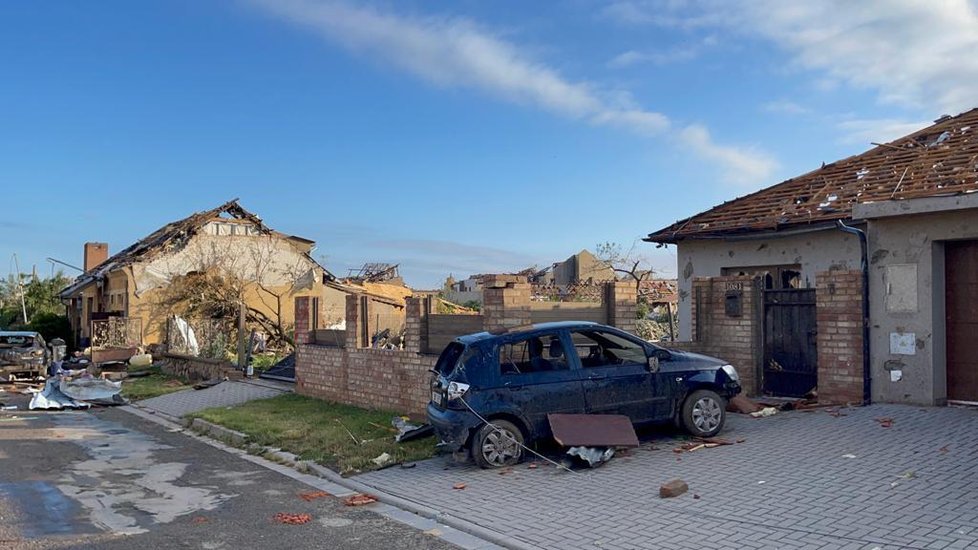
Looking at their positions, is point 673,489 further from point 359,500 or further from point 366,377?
point 366,377

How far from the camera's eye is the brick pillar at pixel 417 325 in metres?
12.3

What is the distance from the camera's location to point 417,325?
1235cm

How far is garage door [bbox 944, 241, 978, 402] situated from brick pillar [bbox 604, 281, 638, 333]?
Answer: 422cm

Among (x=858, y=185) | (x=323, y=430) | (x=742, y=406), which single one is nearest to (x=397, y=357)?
(x=323, y=430)

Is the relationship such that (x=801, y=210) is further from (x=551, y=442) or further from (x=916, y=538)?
(x=916, y=538)

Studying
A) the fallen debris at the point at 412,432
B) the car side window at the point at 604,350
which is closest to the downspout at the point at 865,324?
the car side window at the point at 604,350

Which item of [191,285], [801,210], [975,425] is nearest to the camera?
[975,425]

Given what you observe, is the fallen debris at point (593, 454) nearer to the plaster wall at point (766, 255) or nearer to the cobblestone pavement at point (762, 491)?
the cobblestone pavement at point (762, 491)

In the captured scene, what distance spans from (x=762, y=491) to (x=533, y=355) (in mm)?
3125

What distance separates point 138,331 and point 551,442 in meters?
22.8

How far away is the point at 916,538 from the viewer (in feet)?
18.9

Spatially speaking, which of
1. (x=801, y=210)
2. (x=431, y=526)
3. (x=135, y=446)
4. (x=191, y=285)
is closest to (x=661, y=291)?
(x=801, y=210)

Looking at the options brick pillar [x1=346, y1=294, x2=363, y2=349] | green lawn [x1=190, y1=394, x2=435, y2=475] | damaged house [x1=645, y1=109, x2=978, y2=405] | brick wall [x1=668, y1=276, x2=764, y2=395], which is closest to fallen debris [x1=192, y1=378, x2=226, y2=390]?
green lawn [x1=190, y1=394, x2=435, y2=475]

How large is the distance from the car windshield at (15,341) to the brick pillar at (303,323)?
39.1ft
